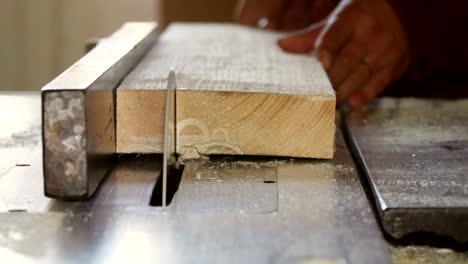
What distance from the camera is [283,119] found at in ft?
3.01

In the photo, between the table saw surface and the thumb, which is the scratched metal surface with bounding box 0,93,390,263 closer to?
the table saw surface

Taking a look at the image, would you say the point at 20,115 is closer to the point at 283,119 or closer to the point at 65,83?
the point at 65,83

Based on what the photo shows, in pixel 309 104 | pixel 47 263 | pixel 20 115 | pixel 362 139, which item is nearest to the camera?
pixel 47 263

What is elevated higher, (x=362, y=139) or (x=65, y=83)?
(x=65, y=83)

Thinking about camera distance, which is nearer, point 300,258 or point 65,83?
point 300,258

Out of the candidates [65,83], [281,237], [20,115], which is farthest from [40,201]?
[20,115]

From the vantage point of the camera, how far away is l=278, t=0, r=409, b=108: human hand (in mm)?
1261

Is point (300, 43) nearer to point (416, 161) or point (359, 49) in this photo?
point (359, 49)

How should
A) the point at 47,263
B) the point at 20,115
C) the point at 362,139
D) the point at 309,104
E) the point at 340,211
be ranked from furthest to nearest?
the point at 20,115 < the point at 362,139 < the point at 309,104 < the point at 340,211 < the point at 47,263

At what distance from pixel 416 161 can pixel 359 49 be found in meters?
0.39

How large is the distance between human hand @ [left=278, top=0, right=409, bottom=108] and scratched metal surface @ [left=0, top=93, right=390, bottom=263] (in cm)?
38

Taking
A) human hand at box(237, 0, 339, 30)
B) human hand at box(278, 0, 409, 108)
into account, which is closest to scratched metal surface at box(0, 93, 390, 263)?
human hand at box(278, 0, 409, 108)

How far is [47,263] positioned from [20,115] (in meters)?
0.56

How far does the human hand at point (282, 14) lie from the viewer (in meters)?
1.72
